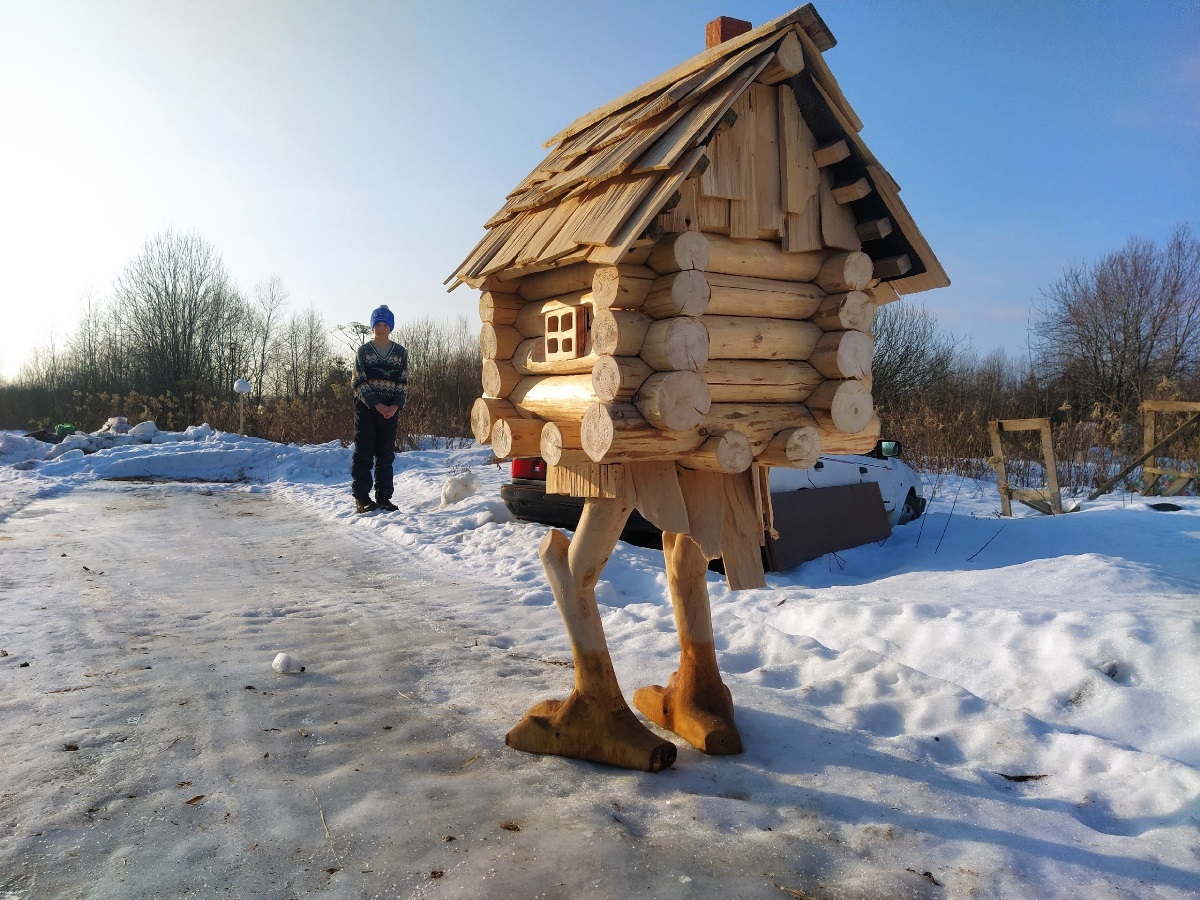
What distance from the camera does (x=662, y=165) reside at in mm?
2521

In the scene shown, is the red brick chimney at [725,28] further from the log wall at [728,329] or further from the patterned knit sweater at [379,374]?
the patterned knit sweater at [379,374]

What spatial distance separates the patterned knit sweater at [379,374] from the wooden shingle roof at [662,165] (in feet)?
19.6

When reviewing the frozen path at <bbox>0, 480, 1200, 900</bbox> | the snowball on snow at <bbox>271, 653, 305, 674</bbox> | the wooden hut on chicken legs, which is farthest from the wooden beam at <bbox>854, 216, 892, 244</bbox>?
the snowball on snow at <bbox>271, 653, 305, 674</bbox>

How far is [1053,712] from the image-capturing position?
10.8ft

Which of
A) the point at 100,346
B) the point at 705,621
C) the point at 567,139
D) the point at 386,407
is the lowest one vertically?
the point at 705,621

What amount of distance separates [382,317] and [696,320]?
24.4ft

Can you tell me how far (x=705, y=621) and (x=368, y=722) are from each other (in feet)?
4.78

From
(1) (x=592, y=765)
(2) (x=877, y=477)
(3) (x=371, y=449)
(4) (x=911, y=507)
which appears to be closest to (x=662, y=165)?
(1) (x=592, y=765)

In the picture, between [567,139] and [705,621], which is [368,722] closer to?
[705,621]

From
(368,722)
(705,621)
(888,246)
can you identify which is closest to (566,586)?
(705,621)

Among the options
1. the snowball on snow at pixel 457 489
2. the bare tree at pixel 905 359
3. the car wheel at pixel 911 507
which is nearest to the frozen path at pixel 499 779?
the car wheel at pixel 911 507

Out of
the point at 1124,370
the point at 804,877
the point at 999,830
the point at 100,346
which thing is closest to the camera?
the point at 804,877

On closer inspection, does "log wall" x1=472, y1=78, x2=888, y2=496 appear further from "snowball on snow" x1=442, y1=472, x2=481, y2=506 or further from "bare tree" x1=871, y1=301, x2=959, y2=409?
"bare tree" x1=871, y1=301, x2=959, y2=409

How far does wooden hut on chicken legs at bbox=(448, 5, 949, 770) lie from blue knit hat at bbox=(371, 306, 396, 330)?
21.0 ft
